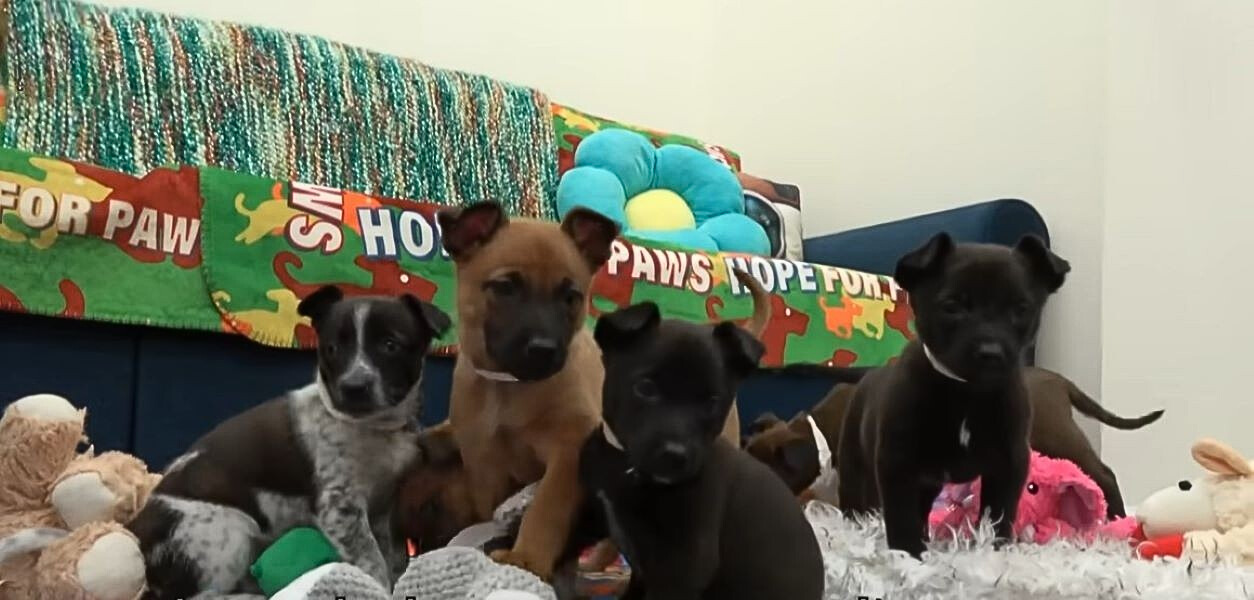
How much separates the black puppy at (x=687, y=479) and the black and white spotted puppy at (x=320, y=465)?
378 millimetres

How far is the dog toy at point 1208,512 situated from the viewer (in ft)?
6.46

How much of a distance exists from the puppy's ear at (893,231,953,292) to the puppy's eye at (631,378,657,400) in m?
0.52

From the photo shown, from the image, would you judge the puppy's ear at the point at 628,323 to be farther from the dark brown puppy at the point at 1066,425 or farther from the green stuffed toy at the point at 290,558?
the dark brown puppy at the point at 1066,425

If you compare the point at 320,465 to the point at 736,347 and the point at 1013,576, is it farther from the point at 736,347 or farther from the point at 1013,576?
the point at 1013,576

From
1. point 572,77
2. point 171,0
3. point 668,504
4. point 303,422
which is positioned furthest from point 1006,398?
point 572,77

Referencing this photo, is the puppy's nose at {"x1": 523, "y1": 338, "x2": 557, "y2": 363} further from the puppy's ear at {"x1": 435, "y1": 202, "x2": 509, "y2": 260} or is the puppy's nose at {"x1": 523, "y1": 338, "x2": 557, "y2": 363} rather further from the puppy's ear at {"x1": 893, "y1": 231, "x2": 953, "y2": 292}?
the puppy's ear at {"x1": 893, "y1": 231, "x2": 953, "y2": 292}

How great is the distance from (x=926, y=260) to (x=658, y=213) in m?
2.48

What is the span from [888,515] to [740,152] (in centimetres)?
378

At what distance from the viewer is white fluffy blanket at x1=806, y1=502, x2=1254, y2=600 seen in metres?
Result: 1.61

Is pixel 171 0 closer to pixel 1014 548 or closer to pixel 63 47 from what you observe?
pixel 63 47

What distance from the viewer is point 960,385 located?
5.57ft

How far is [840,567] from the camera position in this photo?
1725 mm

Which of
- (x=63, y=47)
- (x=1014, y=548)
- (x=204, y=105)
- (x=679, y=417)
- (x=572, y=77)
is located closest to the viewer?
(x=679, y=417)

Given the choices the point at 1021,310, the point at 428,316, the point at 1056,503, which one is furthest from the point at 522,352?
the point at 1056,503
